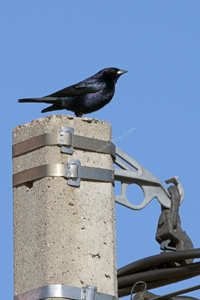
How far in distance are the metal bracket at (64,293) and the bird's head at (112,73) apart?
11.3ft

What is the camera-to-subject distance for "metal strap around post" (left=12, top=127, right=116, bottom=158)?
15.8 feet

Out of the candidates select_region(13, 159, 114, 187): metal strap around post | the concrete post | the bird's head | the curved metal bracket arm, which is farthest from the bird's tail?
select_region(13, 159, 114, 187): metal strap around post

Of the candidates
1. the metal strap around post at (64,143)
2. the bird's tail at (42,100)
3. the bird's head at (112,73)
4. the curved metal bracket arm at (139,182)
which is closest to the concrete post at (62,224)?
the metal strap around post at (64,143)

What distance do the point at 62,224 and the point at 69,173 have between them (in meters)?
0.36

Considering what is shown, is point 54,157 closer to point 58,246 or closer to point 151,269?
point 58,246

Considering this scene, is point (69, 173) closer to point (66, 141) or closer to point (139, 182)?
point (66, 141)

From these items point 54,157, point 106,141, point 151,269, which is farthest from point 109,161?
point 151,269

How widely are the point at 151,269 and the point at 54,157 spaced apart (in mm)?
1487

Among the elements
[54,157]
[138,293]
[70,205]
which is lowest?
[138,293]

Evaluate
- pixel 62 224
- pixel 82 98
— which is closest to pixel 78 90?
pixel 82 98

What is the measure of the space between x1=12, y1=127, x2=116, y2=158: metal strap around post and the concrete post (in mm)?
35

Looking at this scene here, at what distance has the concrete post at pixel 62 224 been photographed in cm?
459

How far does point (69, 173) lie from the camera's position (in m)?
4.79

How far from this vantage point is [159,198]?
5977 millimetres
